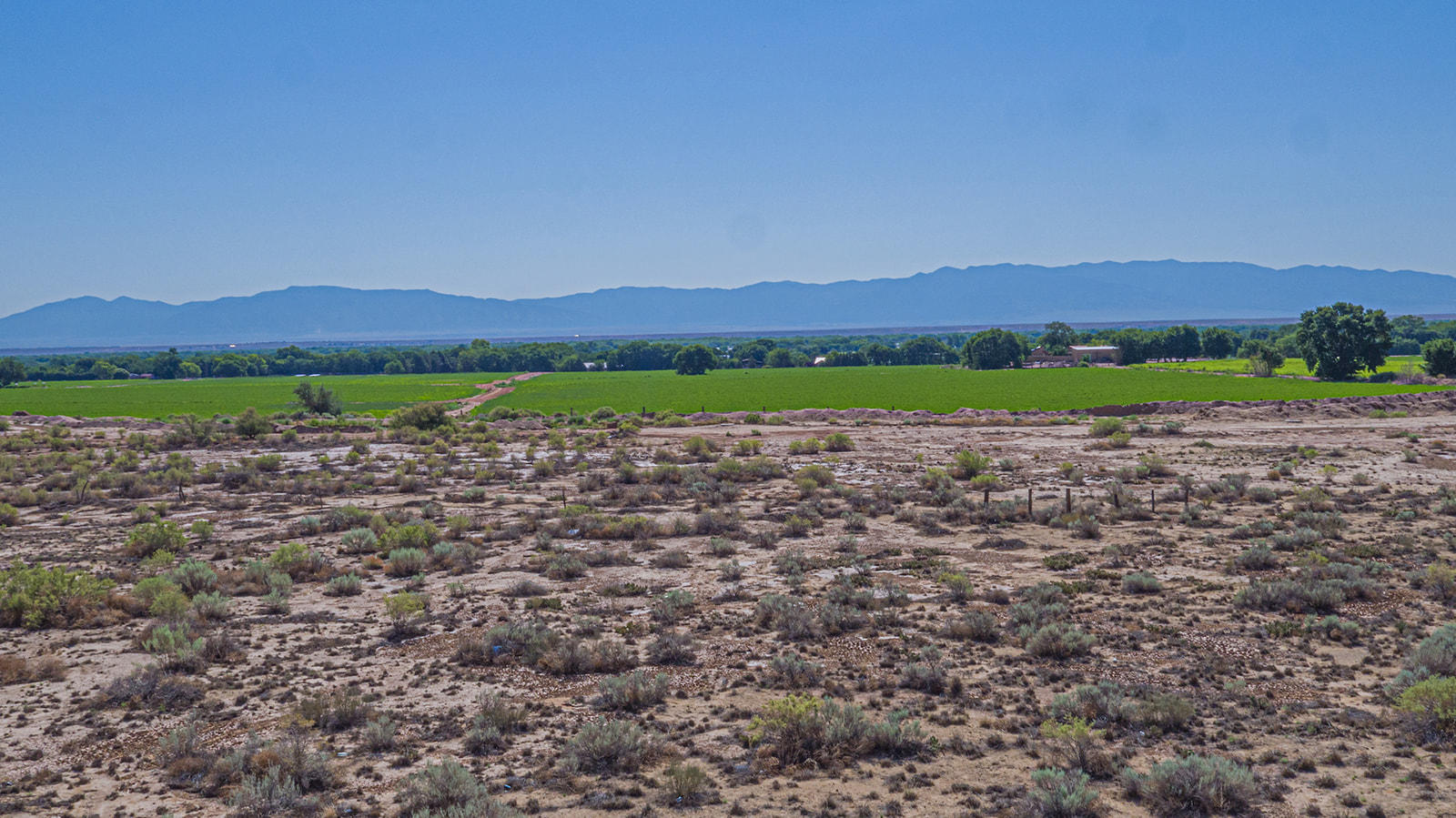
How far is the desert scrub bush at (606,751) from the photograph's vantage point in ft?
33.9

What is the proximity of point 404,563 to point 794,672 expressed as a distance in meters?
11.1

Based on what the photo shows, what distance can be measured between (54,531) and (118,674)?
1552cm

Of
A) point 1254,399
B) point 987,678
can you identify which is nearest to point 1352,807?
point 987,678

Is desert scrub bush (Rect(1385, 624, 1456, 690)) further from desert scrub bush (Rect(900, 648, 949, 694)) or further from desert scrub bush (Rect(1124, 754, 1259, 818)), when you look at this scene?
desert scrub bush (Rect(900, 648, 949, 694))

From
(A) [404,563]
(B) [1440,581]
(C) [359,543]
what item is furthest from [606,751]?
(B) [1440,581]

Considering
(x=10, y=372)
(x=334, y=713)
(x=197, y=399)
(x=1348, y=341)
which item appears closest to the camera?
(x=334, y=713)

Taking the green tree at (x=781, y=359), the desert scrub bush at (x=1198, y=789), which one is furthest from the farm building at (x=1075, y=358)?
the desert scrub bush at (x=1198, y=789)

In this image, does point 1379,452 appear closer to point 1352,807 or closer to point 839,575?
point 839,575

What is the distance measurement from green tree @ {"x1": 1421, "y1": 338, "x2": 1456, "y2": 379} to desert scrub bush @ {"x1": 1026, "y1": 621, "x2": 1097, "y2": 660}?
96.7 meters

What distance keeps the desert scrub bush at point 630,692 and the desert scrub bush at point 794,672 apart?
5.56 feet

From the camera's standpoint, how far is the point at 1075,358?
157 meters

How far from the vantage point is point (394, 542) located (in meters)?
22.4

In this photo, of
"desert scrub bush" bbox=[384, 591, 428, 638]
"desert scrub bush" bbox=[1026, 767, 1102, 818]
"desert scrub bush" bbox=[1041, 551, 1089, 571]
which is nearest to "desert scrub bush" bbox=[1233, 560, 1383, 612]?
"desert scrub bush" bbox=[1041, 551, 1089, 571]

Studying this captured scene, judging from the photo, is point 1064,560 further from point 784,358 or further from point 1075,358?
point 784,358
